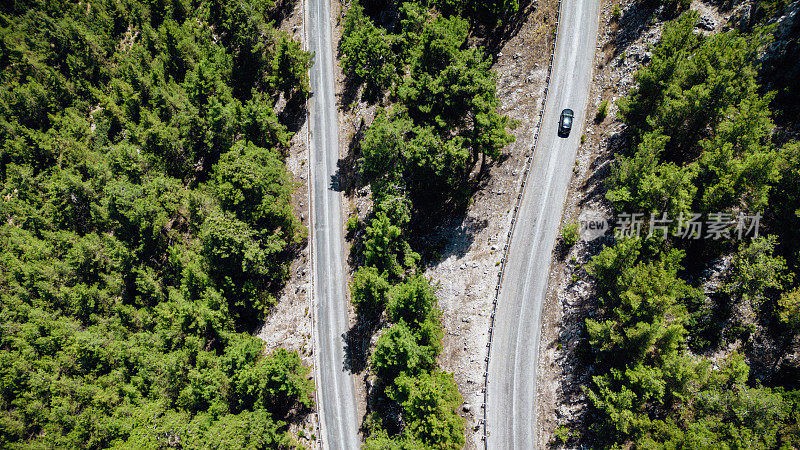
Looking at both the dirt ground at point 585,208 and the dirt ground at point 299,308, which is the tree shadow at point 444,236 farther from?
the dirt ground at point 299,308

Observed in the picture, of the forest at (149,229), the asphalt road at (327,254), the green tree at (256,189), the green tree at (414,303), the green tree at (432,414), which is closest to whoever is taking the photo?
the green tree at (432,414)

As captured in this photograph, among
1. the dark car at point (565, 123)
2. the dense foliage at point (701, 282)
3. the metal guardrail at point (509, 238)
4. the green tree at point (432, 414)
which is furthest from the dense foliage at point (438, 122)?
the green tree at point (432, 414)

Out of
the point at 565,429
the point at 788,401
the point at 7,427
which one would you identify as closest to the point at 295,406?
the point at 565,429

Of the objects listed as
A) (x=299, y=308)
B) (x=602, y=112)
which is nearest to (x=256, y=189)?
(x=299, y=308)

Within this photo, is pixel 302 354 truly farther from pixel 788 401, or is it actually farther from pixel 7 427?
pixel 788 401

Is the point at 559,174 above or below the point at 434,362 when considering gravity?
above

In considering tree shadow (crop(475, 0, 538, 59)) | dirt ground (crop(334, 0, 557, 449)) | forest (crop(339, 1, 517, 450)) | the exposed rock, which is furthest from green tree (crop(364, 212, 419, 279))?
the exposed rock

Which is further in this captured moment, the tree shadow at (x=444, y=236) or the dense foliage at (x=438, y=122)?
the tree shadow at (x=444, y=236)
